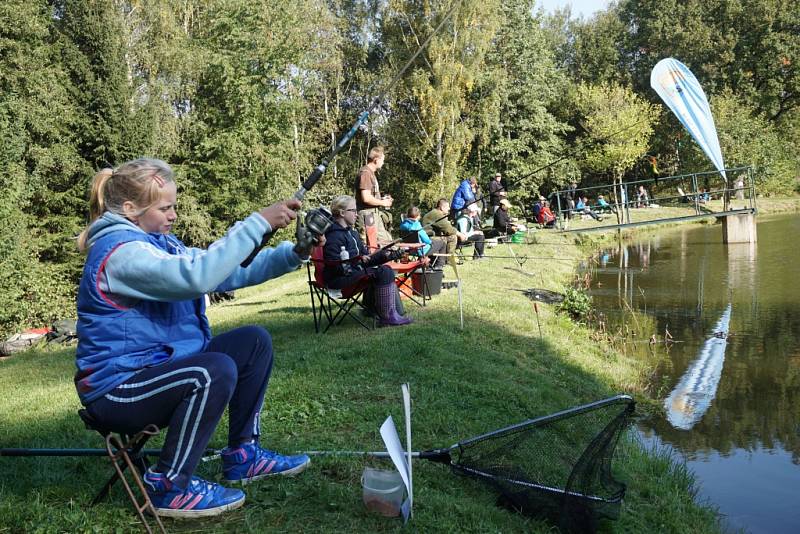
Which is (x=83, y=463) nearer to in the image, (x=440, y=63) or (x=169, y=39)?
(x=169, y=39)

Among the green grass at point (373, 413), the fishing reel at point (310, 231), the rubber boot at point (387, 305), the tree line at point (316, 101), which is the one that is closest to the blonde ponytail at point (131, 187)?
the fishing reel at point (310, 231)

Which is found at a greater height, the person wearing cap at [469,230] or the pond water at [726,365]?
the person wearing cap at [469,230]

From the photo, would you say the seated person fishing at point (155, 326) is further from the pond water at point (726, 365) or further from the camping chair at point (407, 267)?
the camping chair at point (407, 267)

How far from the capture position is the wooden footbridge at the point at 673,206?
62.4ft

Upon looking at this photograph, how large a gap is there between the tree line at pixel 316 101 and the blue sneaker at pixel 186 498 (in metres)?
15.8

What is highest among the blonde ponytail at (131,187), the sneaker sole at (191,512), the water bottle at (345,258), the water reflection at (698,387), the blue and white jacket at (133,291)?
the blonde ponytail at (131,187)

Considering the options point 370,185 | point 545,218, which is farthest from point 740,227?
point 370,185

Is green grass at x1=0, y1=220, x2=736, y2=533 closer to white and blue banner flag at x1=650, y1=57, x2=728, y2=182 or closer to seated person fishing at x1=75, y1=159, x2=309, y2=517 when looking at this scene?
seated person fishing at x1=75, y1=159, x2=309, y2=517

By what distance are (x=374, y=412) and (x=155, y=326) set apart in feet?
7.04

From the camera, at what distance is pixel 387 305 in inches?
283

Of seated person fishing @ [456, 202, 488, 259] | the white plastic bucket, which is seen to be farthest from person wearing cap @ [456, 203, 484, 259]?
the white plastic bucket

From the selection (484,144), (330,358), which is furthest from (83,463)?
(484,144)

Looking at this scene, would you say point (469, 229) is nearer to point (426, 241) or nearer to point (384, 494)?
point (426, 241)

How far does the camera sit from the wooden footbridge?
1902 centimetres
